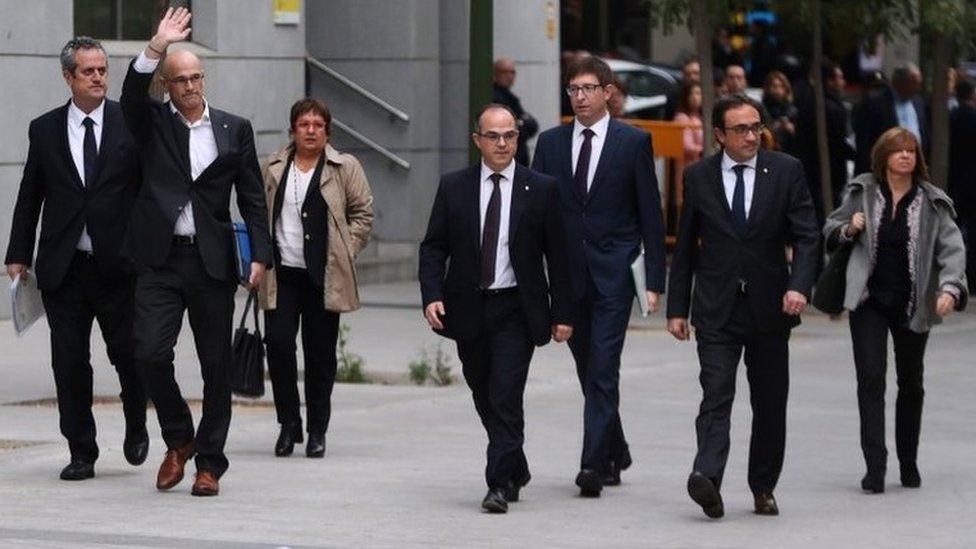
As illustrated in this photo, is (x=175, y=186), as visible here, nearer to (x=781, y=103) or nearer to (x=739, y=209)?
(x=739, y=209)

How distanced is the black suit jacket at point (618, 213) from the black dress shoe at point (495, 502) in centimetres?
106

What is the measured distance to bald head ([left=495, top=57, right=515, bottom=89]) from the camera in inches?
810

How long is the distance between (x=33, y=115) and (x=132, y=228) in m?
7.67

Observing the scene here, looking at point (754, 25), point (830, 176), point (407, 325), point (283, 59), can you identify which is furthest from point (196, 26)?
point (754, 25)

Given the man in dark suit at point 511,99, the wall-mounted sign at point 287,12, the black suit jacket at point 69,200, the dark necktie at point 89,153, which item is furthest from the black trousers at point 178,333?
the man in dark suit at point 511,99

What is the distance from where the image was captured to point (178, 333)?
33.1 ft

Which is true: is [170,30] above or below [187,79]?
above

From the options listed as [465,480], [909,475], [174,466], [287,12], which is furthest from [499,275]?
[287,12]

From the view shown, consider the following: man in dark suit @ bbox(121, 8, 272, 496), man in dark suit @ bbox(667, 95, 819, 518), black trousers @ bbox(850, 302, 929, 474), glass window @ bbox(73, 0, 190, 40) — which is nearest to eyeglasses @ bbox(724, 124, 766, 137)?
man in dark suit @ bbox(667, 95, 819, 518)

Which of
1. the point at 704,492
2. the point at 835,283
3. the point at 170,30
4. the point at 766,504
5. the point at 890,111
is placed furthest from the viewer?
the point at 890,111

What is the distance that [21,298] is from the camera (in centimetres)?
1059

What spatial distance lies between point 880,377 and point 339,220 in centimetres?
262

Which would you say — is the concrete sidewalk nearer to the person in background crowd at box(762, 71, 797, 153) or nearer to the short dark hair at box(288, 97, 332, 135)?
the short dark hair at box(288, 97, 332, 135)

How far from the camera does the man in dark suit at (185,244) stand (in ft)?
32.8
